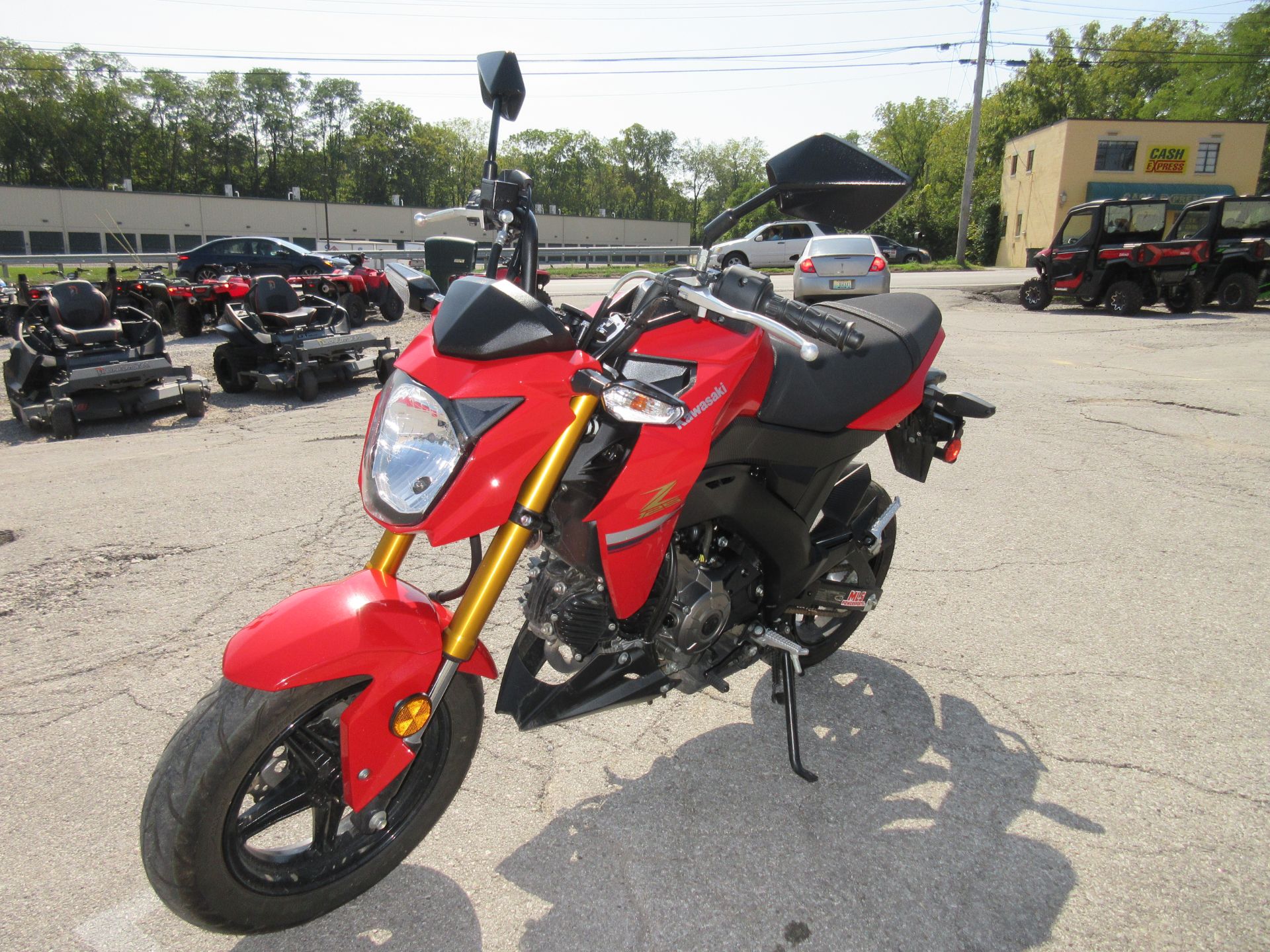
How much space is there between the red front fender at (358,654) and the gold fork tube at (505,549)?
0.06m

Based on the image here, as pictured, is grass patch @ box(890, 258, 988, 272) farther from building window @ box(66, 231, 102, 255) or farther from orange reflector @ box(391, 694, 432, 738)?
building window @ box(66, 231, 102, 255)

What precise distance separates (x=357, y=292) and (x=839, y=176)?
1376 cm

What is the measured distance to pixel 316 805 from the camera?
2.03 metres

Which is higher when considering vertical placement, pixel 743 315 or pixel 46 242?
pixel 46 242

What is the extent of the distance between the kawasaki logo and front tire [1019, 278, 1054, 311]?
17.4 meters

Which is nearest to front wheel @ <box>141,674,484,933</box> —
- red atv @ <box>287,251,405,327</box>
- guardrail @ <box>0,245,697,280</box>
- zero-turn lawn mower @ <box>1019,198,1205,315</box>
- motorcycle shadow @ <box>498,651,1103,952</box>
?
motorcycle shadow @ <box>498,651,1103,952</box>

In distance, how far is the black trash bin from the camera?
2.65 m

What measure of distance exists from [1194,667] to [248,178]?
94512 mm

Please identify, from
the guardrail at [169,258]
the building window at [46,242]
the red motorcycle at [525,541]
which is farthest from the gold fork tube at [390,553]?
the building window at [46,242]

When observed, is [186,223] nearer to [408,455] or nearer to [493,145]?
→ [493,145]

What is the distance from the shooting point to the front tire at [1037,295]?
1702 centimetres

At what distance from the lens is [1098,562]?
433cm

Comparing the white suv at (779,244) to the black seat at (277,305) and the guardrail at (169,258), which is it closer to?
the guardrail at (169,258)

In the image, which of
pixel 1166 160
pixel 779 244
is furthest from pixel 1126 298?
pixel 1166 160
